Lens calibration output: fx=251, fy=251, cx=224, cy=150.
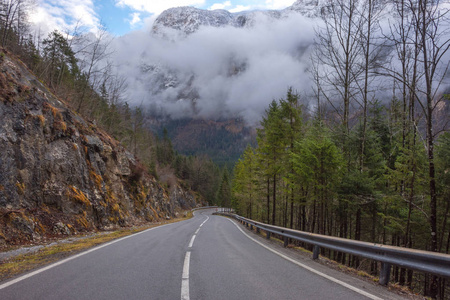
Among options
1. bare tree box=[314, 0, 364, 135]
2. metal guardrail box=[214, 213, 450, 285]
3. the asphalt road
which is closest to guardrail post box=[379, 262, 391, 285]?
metal guardrail box=[214, 213, 450, 285]

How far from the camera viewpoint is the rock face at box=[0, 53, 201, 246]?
32.9ft

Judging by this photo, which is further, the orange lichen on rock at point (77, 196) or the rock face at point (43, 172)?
the orange lichen on rock at point (77, 196)

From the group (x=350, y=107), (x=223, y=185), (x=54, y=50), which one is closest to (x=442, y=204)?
(x=350, y=107)

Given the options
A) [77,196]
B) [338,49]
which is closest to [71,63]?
[77,196]

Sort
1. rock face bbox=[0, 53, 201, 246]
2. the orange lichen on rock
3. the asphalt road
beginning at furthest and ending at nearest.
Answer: the orange lichen on rock, rock face bbox=[0, 53, 201, 246], the asphalt road

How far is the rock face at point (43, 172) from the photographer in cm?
1004

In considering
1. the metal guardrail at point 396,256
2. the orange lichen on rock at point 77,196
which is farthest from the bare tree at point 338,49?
the orange lichen on rock at point 77,196

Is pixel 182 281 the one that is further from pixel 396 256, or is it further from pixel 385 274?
pixel 396 256

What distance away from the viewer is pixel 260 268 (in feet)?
19.7

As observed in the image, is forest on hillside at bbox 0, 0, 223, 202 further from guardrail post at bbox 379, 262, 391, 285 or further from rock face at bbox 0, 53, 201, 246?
guardrail post at bbox 379, 262, 391, 285

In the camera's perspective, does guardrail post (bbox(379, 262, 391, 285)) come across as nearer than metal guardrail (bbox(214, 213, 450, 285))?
No

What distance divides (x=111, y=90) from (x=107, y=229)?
2562 cm

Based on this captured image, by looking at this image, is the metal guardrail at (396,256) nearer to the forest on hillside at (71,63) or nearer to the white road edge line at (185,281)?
the white road edge line at (185,281)

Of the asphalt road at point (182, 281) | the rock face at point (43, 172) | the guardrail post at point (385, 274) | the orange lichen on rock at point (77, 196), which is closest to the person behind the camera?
the asphalt road at point (182, 281)
